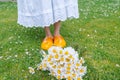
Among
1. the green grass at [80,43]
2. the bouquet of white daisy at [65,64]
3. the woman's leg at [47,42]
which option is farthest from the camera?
the woman's leg at [47,42]

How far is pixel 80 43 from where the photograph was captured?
4531 mm

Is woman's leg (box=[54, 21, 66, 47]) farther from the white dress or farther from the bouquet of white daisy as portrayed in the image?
the bouquet of white daisy

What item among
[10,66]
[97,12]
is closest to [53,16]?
[10,66]

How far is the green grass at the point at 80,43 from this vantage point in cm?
369

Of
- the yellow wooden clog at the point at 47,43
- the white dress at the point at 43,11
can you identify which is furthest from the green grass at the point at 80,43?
the white dress at the point at 43,11

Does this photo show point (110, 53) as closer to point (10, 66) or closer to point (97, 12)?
point (10, 66)

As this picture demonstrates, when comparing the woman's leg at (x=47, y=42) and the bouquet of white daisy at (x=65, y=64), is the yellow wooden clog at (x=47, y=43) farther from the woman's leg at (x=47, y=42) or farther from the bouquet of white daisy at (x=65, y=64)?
the bouquet of white daisy at (x=65, y=64)

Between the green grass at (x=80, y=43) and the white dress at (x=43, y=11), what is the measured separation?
403mm

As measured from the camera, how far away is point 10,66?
3.90m

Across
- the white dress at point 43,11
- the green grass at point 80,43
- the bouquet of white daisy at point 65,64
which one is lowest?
the green grass at point 80,43

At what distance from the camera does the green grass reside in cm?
369

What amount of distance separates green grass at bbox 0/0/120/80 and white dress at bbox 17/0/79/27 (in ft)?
1.32

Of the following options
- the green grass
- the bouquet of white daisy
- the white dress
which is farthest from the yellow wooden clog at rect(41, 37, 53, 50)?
the bouquet of white daisy

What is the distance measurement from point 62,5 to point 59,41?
0.51 meters
